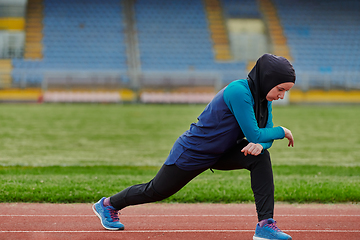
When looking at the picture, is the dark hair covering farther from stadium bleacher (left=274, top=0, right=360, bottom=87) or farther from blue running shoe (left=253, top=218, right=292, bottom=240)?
stadium bleacher (left=274, top=0, right=360, bottom=87)

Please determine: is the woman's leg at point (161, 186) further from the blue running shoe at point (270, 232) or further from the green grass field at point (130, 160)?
the green grass field at point (130, 160)

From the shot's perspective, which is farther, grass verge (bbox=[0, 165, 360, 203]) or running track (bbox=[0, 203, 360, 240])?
grass verge (bbox=[0, 165, 360, 203])

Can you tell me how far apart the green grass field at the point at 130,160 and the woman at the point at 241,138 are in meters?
2.31

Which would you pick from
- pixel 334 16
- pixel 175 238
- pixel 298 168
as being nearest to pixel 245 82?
pixel 175 238

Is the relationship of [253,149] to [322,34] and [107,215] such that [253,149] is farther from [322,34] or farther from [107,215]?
[322,34]

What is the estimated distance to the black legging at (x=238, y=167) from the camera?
383 cm

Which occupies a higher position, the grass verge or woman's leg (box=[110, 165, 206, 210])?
woman's leg (box=[110, 165, 206, 210])

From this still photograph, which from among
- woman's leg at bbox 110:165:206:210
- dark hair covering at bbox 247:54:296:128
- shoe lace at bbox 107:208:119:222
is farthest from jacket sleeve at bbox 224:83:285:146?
shoe lace at bbox 107:208:119:222

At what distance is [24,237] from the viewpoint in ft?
14.1

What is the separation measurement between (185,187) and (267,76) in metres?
3.48

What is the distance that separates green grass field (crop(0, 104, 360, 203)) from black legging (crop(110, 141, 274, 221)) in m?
2.19

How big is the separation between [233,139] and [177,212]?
206 cm

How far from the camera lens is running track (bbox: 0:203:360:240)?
4453 mm

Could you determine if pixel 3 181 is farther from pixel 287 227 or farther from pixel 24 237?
pixel 287 227
